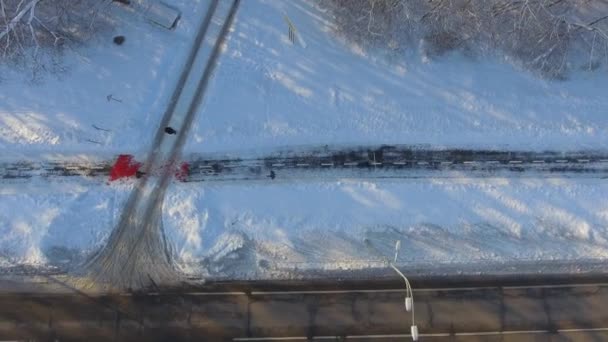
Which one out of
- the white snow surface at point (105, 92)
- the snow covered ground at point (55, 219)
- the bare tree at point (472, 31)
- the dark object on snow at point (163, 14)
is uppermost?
the bare tree at point (472, 31)

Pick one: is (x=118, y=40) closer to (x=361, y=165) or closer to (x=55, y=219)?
(x=55, y=219)

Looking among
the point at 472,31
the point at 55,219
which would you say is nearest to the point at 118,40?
the point at 55,219

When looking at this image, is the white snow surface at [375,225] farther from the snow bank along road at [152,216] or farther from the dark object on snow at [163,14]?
the dark object on snow at [163,14]

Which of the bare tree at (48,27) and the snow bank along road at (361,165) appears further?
the bare tree at (48,27)

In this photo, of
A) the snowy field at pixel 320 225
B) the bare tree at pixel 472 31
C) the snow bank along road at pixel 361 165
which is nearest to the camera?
the snowy field at pixel 320 225

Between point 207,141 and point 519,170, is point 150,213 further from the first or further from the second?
point 519,170

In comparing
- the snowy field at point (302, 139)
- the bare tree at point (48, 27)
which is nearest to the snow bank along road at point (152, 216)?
the snowy field at point (302, 139)
